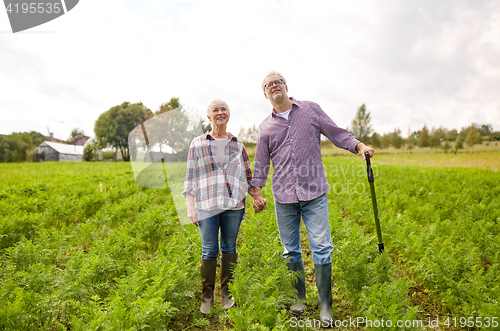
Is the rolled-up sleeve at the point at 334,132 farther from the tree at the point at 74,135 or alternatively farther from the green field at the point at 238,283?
the tree at the point at 74,135

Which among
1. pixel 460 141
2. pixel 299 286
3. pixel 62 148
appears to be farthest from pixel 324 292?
pixel 62 148

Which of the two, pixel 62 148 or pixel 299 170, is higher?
pixel 62 148

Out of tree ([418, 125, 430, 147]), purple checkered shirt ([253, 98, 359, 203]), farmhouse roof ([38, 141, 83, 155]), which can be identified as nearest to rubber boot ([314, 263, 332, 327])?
purple checkered shirt ([253, 98, 359, 203])

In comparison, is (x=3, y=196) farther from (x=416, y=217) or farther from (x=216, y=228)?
(x=416, y=217)

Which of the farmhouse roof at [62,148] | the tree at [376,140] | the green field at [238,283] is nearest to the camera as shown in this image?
the green field at [238,283]

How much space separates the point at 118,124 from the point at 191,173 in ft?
165

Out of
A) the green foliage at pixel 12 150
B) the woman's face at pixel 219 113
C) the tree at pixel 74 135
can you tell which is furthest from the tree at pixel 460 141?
the tree at pixel 74 135

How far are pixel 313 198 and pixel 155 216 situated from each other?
3525 mm

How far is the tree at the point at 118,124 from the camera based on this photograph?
47.7 m

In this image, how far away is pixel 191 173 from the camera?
10.2 feet

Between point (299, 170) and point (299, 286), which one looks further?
point (299, 286)

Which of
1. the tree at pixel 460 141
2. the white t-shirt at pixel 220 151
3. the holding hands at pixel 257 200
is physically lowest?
the holding hands at pixel 257 200


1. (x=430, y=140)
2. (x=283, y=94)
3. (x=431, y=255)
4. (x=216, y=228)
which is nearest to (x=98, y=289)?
(x=216, y=228)

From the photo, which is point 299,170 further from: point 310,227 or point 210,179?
point 210,179
